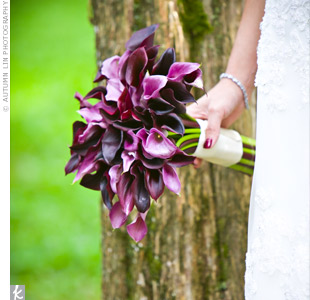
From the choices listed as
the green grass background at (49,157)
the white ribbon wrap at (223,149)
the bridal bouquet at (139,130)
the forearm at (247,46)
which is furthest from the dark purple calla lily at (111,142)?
the green grass background at (49,157)

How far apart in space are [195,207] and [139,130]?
741mm

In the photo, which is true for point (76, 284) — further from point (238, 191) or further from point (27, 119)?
point (27, 119)

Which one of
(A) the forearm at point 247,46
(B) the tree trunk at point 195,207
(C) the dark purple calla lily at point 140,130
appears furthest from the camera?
(B) the tree trunk at point 195,207

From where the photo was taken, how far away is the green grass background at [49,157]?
3.12 m

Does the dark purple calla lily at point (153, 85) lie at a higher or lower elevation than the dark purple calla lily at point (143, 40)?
lower

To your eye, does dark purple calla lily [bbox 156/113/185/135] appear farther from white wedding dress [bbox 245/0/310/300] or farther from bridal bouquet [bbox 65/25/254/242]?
white wedding dress [bbox 245/0/310/300]

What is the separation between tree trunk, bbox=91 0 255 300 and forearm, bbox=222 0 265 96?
0.51m

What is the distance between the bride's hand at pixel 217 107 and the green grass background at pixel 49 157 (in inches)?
52.5

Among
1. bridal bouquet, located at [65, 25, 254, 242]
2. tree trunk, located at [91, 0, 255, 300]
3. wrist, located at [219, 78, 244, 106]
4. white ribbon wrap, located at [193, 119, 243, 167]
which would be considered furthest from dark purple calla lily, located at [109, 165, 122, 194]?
tree trunk, located at [91, 0, 255, 300]

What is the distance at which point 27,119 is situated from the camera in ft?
15.8

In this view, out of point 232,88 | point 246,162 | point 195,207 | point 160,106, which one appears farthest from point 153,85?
point 195,207

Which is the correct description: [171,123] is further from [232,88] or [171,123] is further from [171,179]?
[232,88]

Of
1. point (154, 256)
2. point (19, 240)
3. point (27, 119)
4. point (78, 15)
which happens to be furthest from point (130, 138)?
point (78, 15)

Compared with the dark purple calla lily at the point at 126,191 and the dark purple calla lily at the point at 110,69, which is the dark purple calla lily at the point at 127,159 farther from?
the dark purple calla lily at the point at 110,69
